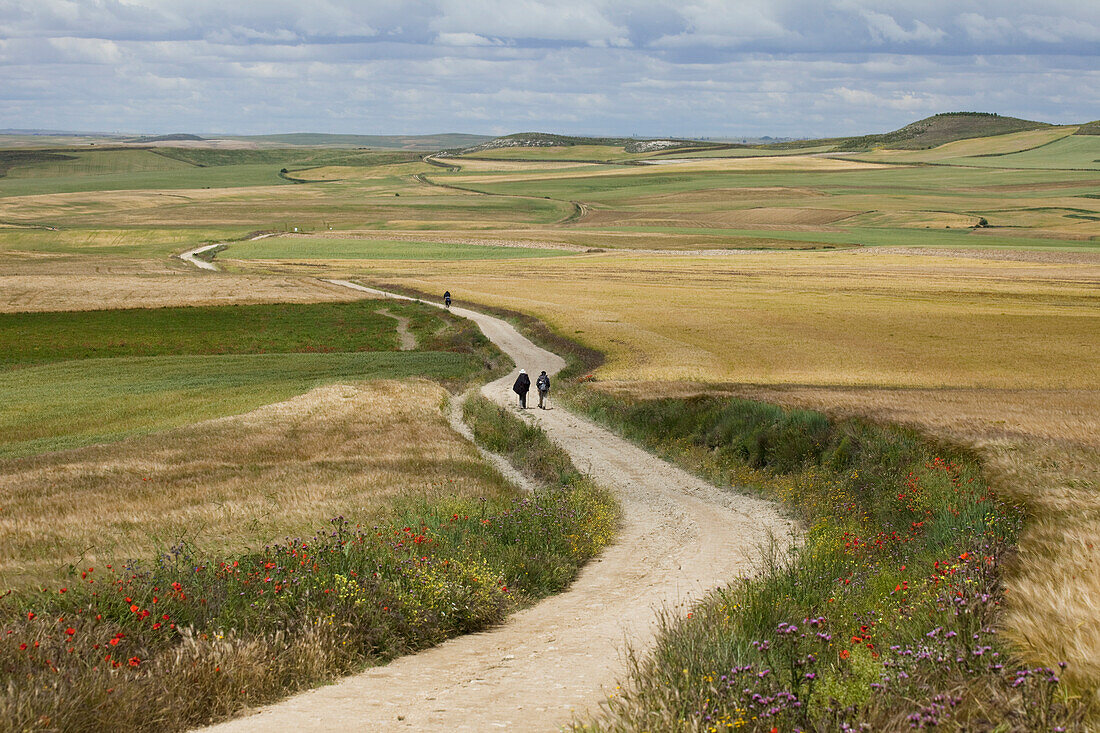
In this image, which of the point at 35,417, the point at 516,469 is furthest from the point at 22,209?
the point at 516,469

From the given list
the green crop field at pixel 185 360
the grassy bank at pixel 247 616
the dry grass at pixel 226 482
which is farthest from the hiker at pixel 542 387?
the grassy bank at pixel 247 616

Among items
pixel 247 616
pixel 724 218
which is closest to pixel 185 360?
pixel 247 616

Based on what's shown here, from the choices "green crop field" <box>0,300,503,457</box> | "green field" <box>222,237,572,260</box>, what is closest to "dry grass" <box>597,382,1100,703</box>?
"green crop field" <box>0,300,503,457</box>

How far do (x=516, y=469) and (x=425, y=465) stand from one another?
158 inches

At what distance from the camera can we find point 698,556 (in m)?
14.5

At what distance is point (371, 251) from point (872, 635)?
121048mm

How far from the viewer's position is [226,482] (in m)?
19.5

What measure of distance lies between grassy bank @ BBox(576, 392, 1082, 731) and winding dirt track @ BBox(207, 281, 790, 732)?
78 centimetres

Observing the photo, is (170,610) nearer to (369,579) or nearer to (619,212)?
(369,579)

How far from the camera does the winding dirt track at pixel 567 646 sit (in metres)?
7.65

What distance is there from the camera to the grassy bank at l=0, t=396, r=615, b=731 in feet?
24.5

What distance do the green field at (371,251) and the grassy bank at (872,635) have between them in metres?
107

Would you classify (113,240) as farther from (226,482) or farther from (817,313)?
(226,482)

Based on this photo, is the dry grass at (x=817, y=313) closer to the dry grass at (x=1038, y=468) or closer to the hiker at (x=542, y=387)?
the hiker at (x=542, y=387)
